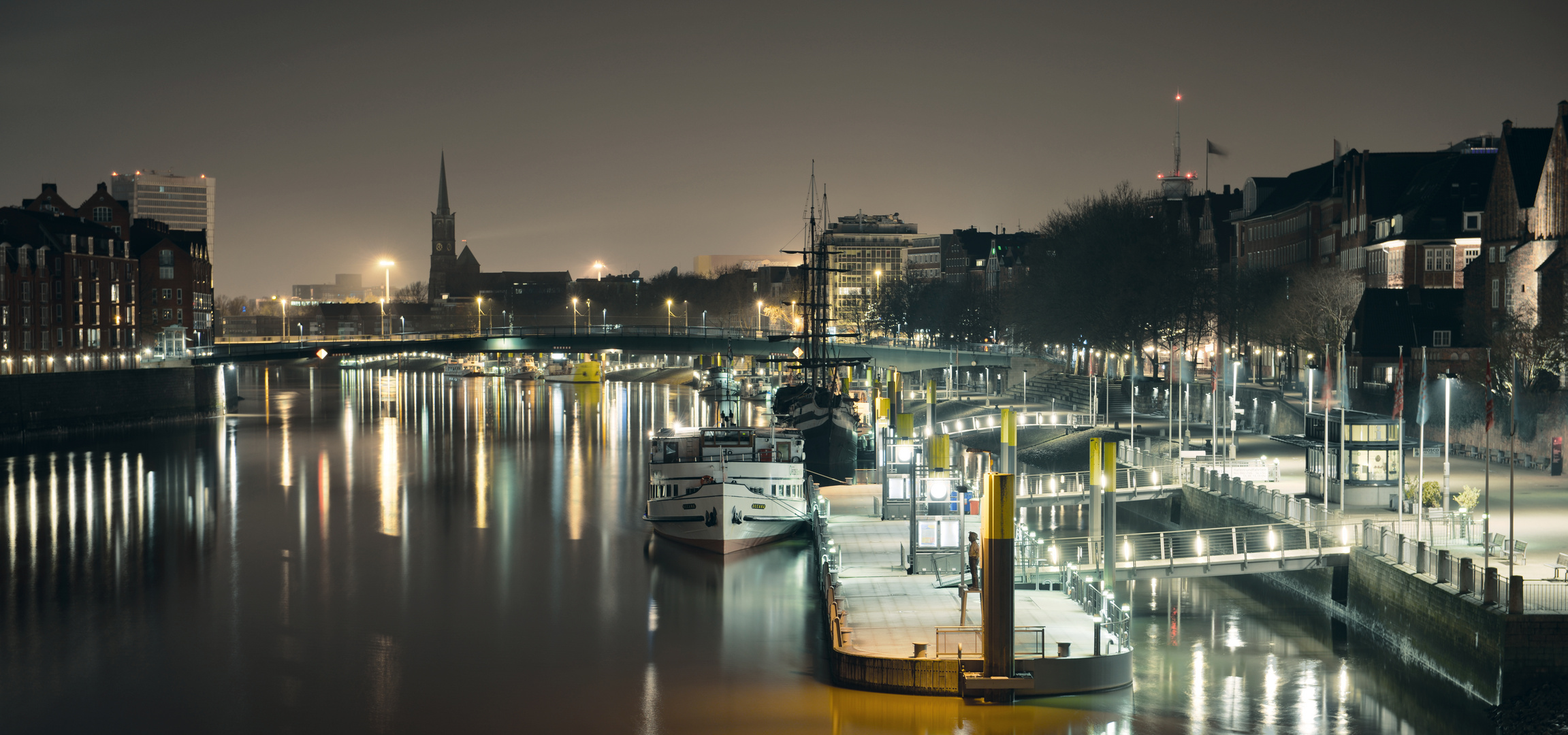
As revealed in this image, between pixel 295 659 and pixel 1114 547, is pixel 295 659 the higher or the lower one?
the lower one

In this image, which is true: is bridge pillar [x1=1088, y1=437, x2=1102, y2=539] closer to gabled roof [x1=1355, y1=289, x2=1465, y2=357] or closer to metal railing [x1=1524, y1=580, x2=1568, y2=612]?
metal railing [x1=1524, y1=580, x2=1568, y2=612]

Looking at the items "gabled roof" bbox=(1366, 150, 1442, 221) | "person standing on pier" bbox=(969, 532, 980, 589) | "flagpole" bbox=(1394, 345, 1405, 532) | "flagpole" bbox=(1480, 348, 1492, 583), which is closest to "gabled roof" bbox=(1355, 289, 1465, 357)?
"gabled roof" bbox=(1366, 150, 1442, 221)

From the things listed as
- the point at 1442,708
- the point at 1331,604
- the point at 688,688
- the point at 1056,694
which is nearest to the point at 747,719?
the point at 688,688

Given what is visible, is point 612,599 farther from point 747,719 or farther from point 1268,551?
point 1268,551

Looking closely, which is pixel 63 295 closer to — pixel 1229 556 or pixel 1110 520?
pixel 1110 520

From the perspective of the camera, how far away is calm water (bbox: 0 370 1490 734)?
26.3 metres

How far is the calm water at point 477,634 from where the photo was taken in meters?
26.3

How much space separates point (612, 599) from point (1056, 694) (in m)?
17.0

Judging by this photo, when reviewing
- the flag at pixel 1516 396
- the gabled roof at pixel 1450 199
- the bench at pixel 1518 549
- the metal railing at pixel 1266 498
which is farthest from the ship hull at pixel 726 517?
the gabled roof at pixel 1450 199

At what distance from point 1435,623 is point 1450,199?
55.0 metres

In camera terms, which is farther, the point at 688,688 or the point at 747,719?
the point at 688,688

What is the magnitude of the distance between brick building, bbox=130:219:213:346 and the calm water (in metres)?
52.9

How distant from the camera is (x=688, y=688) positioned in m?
28.8

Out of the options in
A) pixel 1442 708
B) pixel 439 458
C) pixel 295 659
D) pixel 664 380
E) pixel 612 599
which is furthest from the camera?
pixel 664 380
